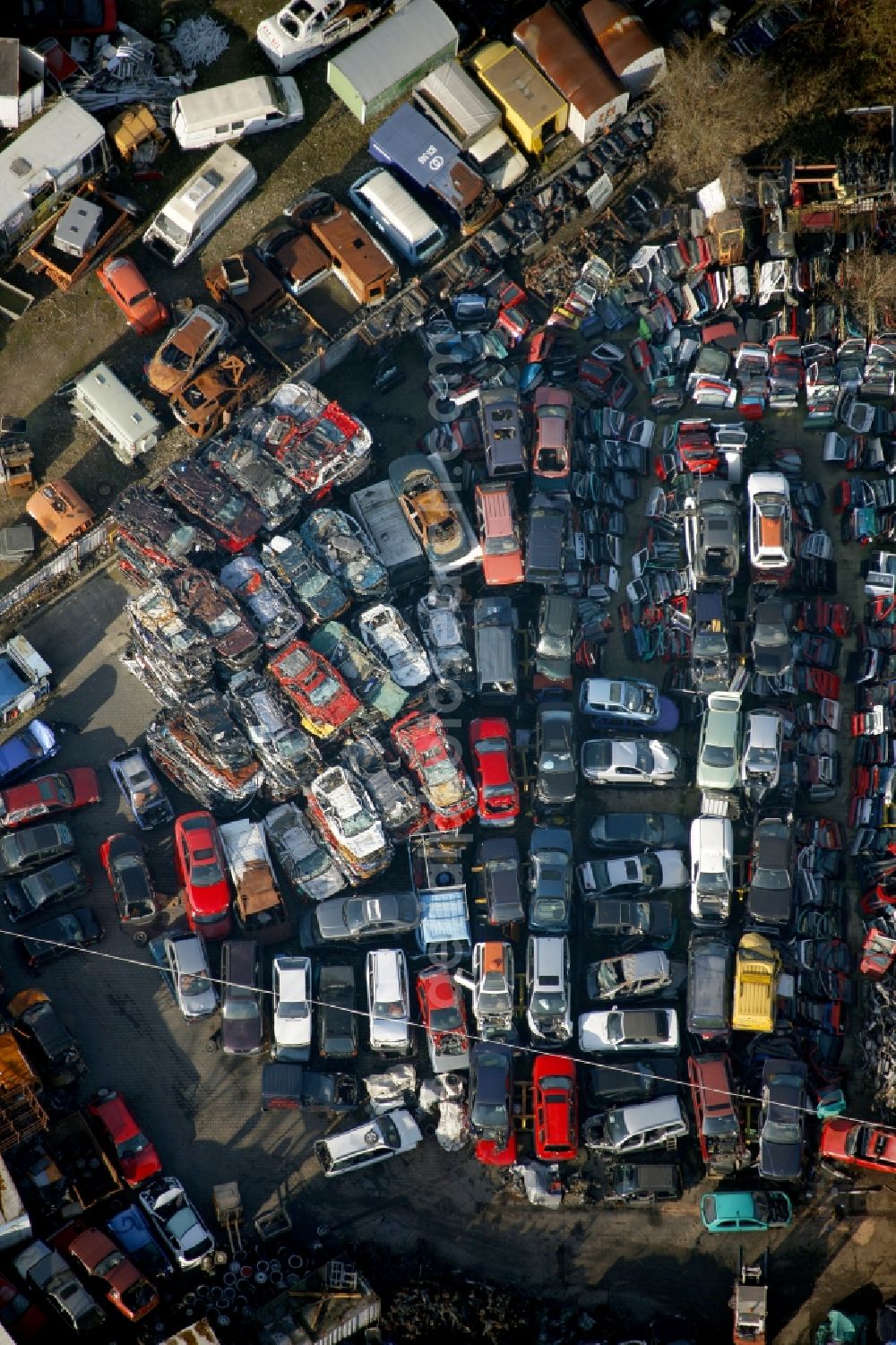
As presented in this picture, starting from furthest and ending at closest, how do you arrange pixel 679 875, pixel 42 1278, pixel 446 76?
1. pixel 446 76
2. pixel 679 875
3. pixel 42 1278

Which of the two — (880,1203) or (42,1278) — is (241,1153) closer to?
(42,1278)

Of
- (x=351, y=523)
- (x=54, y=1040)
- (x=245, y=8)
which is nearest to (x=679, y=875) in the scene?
(x=351, y=523)

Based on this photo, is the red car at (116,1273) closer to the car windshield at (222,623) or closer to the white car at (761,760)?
the car windshield at (222,623)

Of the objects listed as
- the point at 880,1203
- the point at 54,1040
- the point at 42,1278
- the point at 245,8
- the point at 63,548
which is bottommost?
the point at 880,1203

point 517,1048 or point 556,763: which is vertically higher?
point 556,763

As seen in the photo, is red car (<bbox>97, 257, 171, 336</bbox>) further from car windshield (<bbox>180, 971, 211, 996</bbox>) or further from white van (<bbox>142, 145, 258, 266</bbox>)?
car windshield (<bbox>180, 971, 211, 996</bbox>)

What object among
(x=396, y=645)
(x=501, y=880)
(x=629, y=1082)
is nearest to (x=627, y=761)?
(x=501, y=880)

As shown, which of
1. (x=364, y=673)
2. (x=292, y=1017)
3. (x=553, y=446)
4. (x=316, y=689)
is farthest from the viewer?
(x=553, y=446)

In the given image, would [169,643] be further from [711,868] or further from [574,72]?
[574,72]
